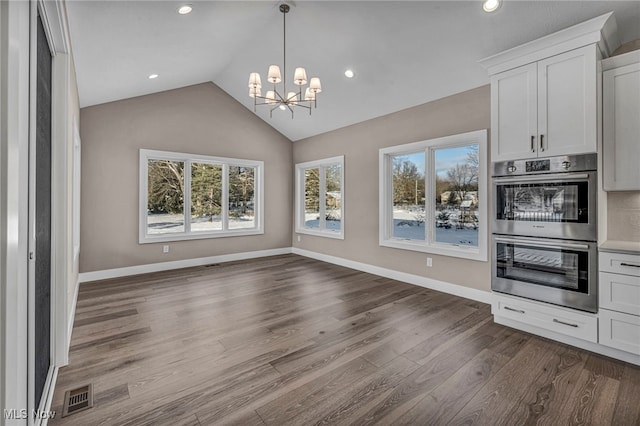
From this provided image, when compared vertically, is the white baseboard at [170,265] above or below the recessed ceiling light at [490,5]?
below

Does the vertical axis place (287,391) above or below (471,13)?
below

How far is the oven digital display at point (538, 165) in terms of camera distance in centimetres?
284

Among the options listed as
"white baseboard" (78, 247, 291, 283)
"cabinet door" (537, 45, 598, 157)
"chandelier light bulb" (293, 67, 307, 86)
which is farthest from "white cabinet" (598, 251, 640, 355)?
"white baseboard" (78, 247, 291, 283)

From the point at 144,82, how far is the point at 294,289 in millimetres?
3810

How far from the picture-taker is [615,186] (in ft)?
8.84

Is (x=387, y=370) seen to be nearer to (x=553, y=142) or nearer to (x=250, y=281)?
(x=553, y=142)

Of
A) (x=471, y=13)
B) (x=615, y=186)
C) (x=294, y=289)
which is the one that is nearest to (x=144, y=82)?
(x=294, y=289)

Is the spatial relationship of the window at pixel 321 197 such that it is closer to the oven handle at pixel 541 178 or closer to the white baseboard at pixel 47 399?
the oven handle at pixel 541 178

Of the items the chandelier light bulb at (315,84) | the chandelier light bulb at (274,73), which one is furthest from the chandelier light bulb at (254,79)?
the chandelier light bulb at (315,84)

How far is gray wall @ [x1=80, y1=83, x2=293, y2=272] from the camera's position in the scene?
484 centimetres

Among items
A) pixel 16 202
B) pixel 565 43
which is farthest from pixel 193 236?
pixel 565 43

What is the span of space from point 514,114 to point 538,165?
570 millimetres

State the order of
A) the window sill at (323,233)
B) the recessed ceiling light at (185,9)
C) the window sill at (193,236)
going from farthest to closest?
the window sill at (323,233) < the window sill at (193,236) < the recessed ceiling light at (185,9)

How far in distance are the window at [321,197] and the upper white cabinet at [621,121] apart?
3.85 meters
